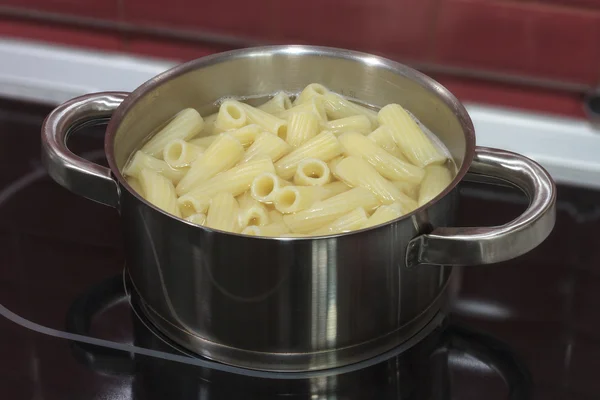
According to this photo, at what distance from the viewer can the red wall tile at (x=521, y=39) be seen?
50.1 inches

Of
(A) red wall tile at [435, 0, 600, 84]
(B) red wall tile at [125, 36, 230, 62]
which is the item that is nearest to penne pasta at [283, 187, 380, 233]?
(A) red wall tile at [435, 0, 600, 84]

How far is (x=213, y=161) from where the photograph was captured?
2.86 ft

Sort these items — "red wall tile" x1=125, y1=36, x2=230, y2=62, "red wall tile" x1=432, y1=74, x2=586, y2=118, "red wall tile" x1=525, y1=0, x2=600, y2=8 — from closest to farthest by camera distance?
"red wall tile" x1=525, y1=0, x2=600, y2=8
"red wall tile" x1=432, y1=74, x2=586, y2=118
"red wall tile" x1=125, y1=36, x2=230, y2=62

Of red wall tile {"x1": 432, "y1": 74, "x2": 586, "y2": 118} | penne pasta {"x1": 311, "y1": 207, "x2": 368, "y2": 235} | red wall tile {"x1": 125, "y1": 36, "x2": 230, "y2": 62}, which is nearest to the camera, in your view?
penne pasta {"x1": 311, "y1": 207, "x2": 368, "y2": 235}

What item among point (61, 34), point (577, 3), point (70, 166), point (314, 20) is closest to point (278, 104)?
point (70, 166)

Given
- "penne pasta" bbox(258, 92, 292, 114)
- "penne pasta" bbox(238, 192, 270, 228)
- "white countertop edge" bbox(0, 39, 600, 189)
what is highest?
"penne pasta" bbox(258, 92, 292, 114)

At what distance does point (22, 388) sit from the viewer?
752 mm

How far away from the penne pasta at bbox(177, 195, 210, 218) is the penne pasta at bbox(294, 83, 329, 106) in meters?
0.19

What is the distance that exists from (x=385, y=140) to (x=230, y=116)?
0.55 ft

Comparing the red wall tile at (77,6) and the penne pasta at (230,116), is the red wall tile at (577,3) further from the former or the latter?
the red wall tile at (77,6)

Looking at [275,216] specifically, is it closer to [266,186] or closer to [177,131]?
[266,186]

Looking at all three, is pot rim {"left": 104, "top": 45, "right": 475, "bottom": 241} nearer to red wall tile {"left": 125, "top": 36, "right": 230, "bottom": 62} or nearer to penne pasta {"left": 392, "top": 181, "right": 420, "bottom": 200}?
penne pasta {"left": 392, "top": 181, "right": 420, "bottom": 200}

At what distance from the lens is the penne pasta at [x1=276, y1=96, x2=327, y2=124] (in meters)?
0.92

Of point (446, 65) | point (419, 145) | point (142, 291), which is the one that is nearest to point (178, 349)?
point (142, 291)
